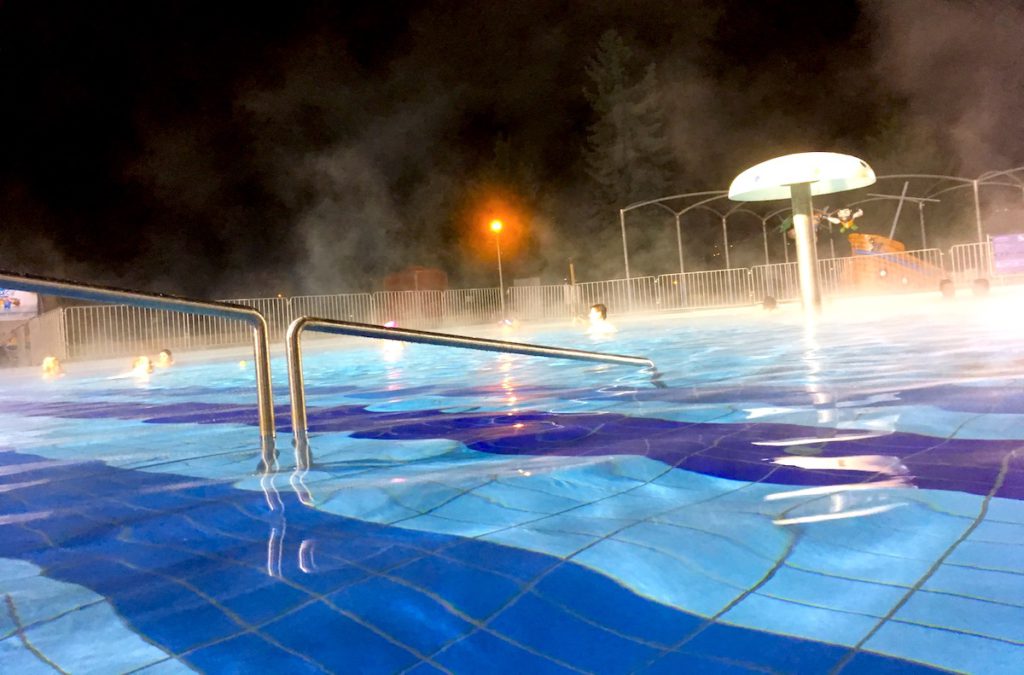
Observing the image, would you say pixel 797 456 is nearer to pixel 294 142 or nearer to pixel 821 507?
pixel 821 507

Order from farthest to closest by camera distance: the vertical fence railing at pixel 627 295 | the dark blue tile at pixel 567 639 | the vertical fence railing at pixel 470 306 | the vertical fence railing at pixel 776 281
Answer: the vertical fence railing at pixel 470 306 < the vertical fence railing at pixel 627 295 < the vertical fence railing at pixel 776 281 < the dark blue tile at pixel 567 639

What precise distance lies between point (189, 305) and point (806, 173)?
9745mm

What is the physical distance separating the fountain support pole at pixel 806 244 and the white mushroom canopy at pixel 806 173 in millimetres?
216

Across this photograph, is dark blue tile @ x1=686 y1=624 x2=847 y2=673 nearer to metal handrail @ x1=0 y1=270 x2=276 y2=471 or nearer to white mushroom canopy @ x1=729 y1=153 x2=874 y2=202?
metal handrail @ x1=0 y1=270 x2=276 y2=471

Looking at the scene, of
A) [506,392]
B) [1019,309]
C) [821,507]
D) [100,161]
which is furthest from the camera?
[100,161]

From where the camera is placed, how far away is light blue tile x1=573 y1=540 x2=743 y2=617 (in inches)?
64.9

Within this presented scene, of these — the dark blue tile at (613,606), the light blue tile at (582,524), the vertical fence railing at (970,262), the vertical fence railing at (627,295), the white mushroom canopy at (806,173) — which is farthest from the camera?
the vertical fence railing at (627,295)

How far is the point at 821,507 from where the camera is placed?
85.7 inches

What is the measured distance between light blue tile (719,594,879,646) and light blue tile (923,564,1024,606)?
0.25 meters

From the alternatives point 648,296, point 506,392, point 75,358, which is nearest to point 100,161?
point 75,358

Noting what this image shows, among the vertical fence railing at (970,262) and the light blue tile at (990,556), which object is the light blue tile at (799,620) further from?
the vertical fence railing at (970,262)

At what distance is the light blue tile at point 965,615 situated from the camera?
1.41m

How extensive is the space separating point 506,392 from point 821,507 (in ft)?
13.2

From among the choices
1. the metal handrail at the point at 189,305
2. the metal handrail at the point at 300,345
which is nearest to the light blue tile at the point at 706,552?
the metal handrail at the point at 300,345
